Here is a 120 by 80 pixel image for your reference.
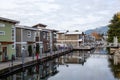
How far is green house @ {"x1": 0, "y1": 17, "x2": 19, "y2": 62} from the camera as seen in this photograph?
111 feet

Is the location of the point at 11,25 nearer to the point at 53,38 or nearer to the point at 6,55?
the point at 6,55

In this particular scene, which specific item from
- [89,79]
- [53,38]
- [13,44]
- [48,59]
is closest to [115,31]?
[53,38]

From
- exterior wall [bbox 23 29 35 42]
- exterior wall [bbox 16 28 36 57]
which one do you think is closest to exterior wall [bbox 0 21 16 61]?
exterior wall [bbox 16 28 36 57]

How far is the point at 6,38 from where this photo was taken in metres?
35.4

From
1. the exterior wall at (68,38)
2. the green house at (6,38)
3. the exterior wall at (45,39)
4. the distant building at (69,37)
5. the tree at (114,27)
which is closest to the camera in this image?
the green house at (6,38)

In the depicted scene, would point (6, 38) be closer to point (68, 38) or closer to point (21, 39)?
point (21, 39)

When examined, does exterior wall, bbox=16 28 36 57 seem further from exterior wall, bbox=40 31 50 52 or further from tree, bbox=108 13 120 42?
tree, bbox=108 13 120 42

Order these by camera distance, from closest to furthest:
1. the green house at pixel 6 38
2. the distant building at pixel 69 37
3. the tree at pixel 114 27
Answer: the green house at pixel 6 38 → the tree at pixel 114 27 → the distant building at pixel 69 37

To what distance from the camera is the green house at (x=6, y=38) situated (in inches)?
1328

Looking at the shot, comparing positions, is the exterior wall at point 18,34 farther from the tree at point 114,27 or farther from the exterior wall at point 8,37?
the tree at point 114,27

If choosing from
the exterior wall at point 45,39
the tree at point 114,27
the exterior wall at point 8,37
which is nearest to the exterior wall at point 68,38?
the tree at point 114,27

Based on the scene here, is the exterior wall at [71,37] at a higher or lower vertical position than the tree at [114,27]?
lower

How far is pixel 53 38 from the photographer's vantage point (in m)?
67.2

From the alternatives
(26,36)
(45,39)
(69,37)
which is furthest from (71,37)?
(26,36)
